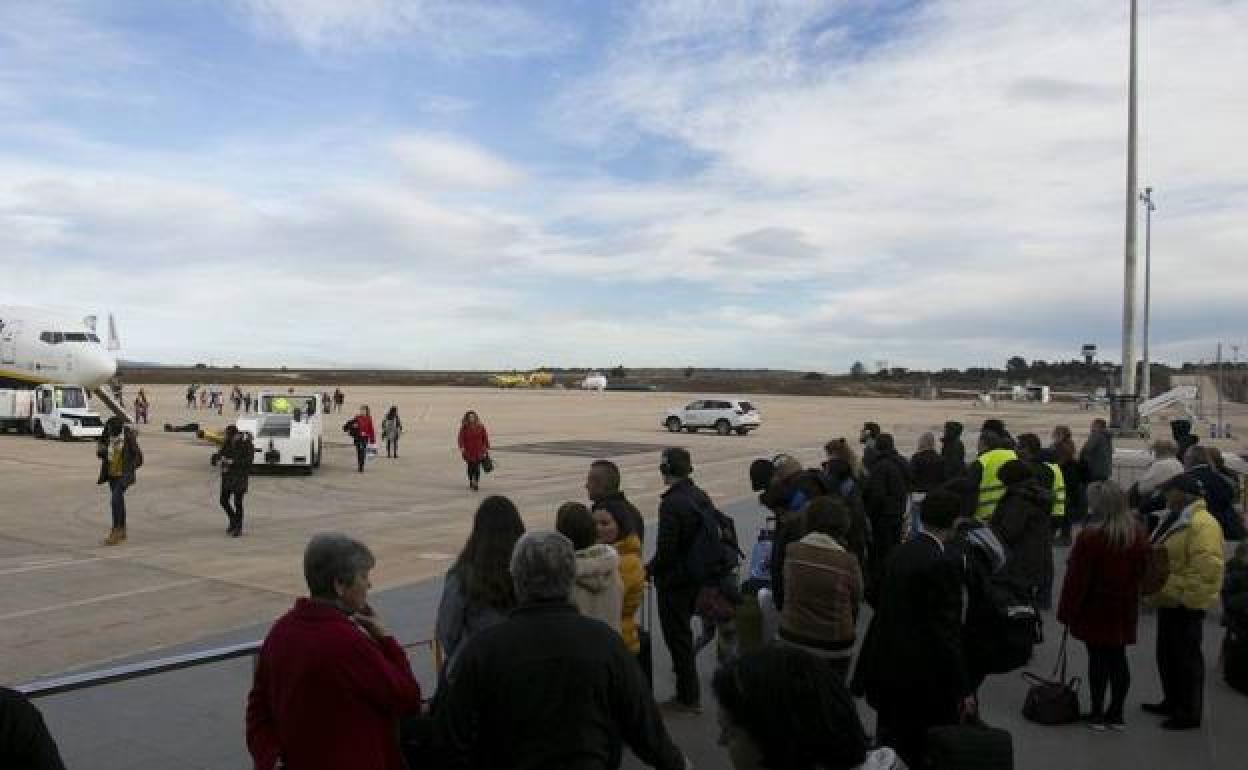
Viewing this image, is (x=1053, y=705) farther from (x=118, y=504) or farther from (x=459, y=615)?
(x=118, y=504)

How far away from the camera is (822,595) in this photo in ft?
16.1

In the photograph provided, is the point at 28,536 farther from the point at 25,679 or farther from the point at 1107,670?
the point at 1107,670

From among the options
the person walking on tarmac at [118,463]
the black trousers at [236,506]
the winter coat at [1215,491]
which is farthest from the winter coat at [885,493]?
the person walking on tarmac at [118,463]

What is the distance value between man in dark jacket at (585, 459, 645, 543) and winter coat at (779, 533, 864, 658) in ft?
3.50

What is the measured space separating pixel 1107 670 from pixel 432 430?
36.3m

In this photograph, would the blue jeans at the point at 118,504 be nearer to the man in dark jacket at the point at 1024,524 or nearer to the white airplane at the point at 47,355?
the man in dark jacket at the point at 1024,524

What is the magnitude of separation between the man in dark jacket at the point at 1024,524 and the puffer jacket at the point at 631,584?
3113 mm

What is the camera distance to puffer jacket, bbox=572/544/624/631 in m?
4.38

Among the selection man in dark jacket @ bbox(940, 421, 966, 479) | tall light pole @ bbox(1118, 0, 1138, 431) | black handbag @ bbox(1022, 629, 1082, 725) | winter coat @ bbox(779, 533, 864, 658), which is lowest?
black handbag @ bbox(1022, 629, 1082, 725)

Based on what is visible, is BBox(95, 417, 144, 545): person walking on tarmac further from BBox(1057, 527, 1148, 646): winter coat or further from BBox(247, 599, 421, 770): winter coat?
BBox(1057, 527, 1148, 646): winter coat

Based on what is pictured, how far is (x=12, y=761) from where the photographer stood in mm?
2539

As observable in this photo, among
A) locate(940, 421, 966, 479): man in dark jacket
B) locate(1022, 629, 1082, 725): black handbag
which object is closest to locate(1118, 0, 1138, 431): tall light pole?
locate(940, 421, 966, 479): man in dark jacket

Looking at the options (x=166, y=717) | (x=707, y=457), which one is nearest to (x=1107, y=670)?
(x=166, y=717)

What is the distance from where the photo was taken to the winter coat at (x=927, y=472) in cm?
1112
